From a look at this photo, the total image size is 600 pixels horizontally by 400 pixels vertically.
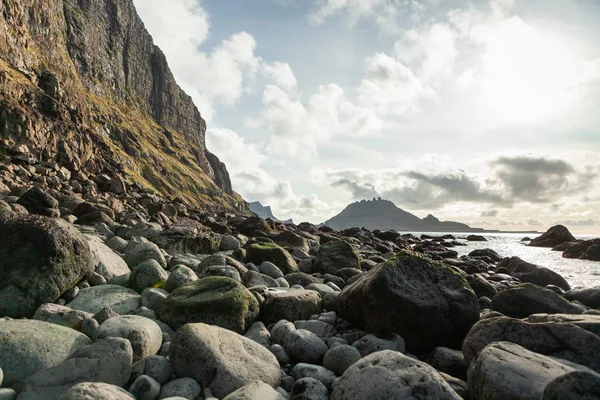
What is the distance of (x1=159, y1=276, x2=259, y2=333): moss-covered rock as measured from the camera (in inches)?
263

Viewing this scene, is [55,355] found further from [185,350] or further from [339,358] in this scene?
[339,358]

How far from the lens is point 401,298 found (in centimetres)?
681

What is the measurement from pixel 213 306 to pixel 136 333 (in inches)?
63.6

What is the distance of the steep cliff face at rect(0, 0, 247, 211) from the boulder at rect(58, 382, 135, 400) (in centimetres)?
3306

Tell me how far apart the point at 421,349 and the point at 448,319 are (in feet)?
2.40

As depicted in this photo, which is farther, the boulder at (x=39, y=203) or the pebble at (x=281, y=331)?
the boulder at (x=39, y=203)

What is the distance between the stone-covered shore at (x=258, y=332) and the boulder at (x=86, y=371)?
0.01 meters

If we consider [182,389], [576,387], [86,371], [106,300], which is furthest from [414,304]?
[106,300]

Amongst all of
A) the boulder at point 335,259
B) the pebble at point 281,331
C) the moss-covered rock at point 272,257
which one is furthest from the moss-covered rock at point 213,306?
the boulder at point 335,259

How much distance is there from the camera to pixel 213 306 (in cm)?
678

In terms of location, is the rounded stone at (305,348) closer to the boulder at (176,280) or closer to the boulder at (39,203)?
the boulder at (176,280)

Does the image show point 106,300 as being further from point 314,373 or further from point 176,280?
point 314,373

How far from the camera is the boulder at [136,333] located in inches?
207

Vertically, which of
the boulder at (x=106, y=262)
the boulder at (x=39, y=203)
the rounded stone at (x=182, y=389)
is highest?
the boulder at (x=39, y=203)
